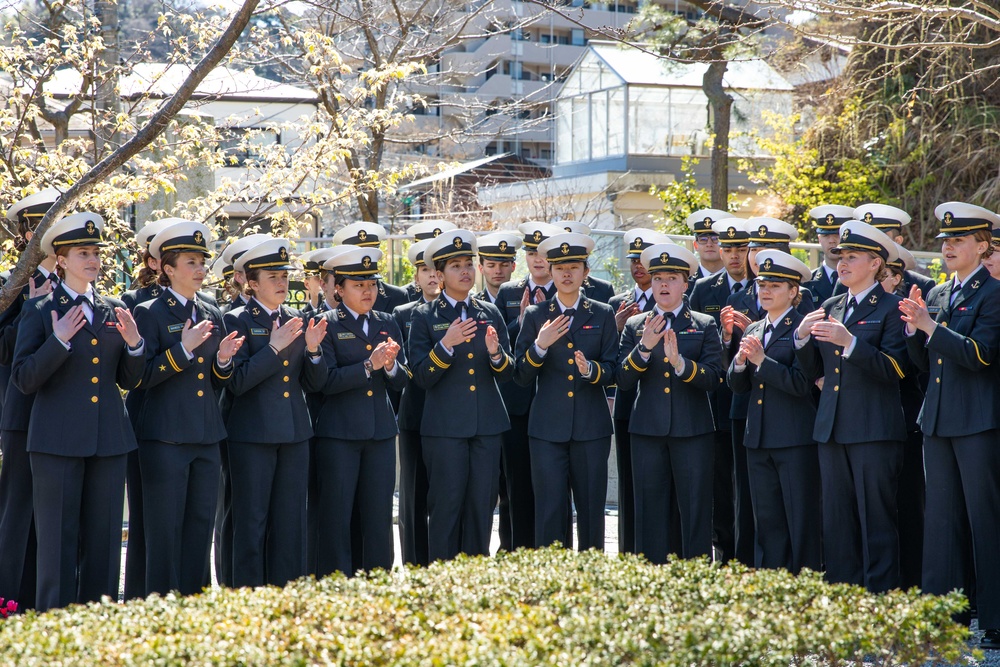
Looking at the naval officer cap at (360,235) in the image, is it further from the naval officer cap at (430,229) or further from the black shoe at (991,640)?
the black shoe at (991,640)

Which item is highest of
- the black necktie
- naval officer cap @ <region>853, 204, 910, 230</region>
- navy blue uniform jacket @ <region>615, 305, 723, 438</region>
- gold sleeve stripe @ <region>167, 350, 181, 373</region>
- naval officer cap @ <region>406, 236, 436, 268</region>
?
naval officer cap @ <region>853, 204, 910, 230</region>

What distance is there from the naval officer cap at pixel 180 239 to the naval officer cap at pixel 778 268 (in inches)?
→ 134

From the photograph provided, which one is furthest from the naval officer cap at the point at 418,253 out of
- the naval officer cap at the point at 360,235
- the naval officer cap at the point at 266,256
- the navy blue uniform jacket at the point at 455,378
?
the naval officer cap at the point at 266,256

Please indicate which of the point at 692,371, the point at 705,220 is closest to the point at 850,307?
the point at 692,371

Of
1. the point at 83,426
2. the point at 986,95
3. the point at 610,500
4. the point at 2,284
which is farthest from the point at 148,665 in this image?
the point at 986,95

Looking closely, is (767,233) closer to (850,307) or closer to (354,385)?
(850,307)

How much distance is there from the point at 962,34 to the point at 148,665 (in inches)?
341

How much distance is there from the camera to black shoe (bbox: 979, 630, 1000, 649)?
6086 millimetres

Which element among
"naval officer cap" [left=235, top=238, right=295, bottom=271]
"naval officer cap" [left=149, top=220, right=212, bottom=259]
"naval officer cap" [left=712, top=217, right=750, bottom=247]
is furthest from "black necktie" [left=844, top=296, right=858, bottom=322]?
"naval officer cap" [left=149, top=220, right=212, bottom=259]

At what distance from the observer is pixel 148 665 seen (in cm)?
344

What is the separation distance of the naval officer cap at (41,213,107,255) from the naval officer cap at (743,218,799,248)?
447cm

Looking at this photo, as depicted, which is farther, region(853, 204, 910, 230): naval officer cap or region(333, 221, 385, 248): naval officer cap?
region(333, 221, 385, 248): naval officer cap

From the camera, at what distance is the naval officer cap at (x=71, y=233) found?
599 centimetres

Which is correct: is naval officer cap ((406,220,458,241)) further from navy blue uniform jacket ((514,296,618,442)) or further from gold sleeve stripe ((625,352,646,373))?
gold sleeve stripe ((625,352,646,373))
